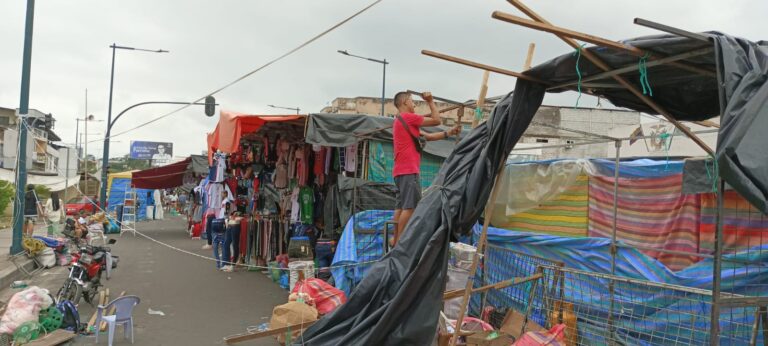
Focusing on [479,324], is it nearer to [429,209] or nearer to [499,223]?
[429,209]

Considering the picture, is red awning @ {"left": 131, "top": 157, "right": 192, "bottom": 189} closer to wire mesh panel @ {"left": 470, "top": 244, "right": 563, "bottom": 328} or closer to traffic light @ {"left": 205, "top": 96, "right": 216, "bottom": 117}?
traffic light @ {"left": 205, "top": 96, "right": 216, "bottom": 117}

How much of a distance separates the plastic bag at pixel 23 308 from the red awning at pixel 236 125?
3724mm

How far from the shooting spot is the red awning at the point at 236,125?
29.3 feet

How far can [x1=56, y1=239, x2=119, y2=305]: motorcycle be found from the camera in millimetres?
8016

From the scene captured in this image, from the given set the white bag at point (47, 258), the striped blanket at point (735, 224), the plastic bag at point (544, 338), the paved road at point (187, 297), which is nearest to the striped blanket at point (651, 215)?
the striped blanket at point (735, 224)

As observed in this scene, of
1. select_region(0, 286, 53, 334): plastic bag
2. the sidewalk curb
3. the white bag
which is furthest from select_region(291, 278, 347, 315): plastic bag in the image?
the white bag

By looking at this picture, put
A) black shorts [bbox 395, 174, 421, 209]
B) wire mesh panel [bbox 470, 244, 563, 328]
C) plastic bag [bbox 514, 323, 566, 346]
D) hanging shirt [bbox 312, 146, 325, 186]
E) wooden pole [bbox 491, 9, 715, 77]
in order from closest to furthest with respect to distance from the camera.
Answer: wooden pole [bbox 491, 9, 715, 77], plastic bag [bbox 514, 323, 566, 346], wire mesh panel [bbox 470, 244, 563, 328], black shorts [bbox 395, 174, 421, 209], hanging shirt [bbox 312, 146, 325, 186]

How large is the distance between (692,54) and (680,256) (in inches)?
133

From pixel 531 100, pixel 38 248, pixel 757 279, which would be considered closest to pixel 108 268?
pixel 38 248

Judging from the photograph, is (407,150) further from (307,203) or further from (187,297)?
(187,297)

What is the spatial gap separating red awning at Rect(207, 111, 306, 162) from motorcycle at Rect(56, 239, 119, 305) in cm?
290

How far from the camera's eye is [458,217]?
181 inches

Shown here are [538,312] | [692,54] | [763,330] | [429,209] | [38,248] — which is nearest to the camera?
[692,54]

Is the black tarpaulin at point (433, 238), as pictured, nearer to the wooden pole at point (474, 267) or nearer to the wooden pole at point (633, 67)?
the wooden pole at point (474, 267)
